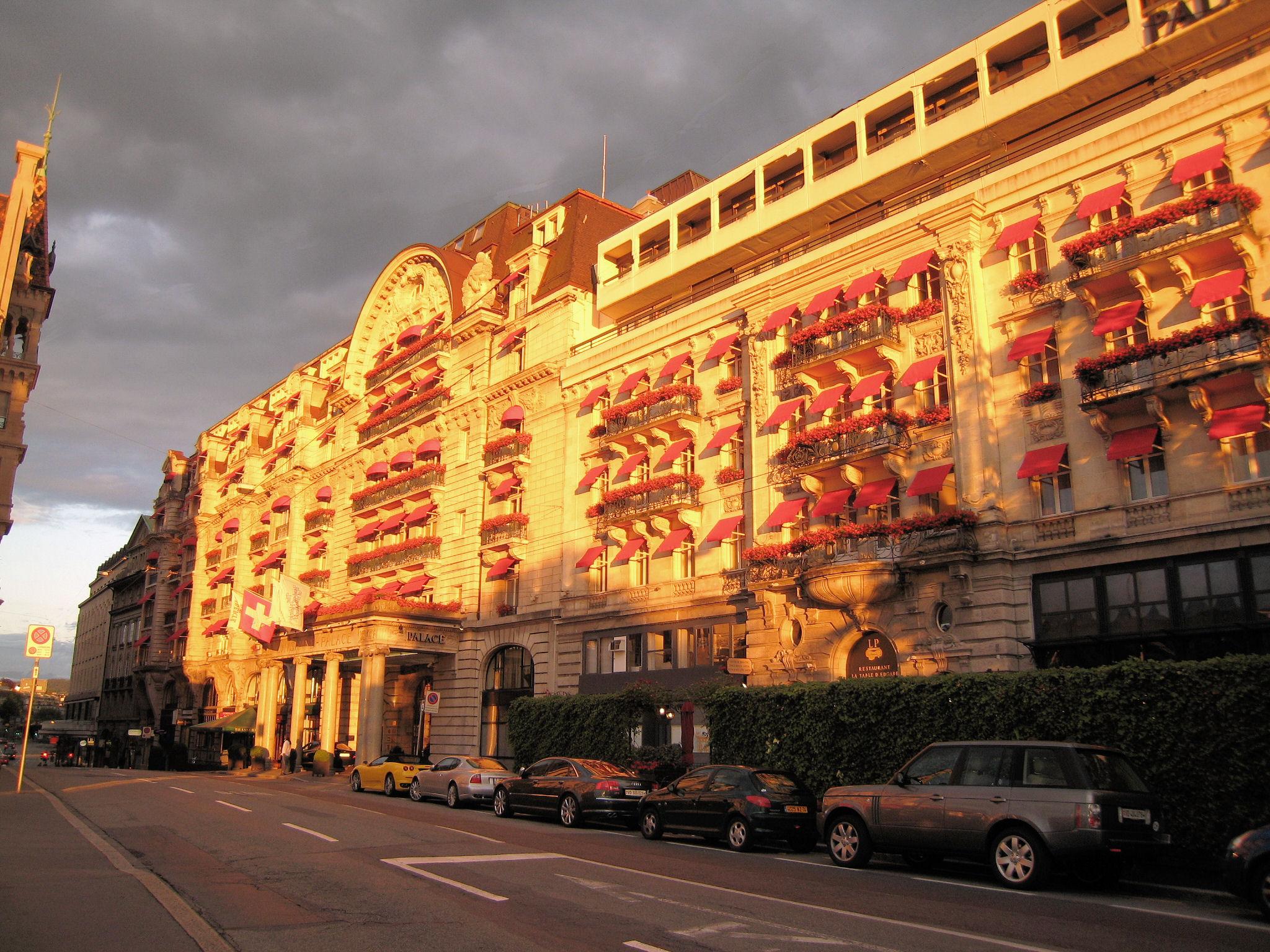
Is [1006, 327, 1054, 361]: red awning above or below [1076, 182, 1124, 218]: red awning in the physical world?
below

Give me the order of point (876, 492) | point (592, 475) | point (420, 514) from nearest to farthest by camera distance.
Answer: point (876, 492)
point (592, 475)
point (420, 514)

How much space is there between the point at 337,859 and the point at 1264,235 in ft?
75.3

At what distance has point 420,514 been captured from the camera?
47.1 meters

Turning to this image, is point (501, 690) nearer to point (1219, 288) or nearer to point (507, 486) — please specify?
point (507, 486)

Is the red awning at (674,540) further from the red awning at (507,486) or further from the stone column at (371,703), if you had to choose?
the stone column at (371,703)

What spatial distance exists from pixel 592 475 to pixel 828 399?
11.7 meters

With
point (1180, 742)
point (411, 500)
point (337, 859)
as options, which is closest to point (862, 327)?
point (1180, 742)

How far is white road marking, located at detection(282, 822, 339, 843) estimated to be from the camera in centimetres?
1616

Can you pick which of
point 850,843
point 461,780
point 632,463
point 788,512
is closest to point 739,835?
point 850,843

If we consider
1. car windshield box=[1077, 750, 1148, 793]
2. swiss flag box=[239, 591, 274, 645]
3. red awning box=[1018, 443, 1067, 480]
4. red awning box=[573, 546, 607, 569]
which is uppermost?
red awning box=[1018, 443, 1067, 480]

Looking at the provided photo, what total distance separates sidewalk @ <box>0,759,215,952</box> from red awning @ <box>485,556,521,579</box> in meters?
25.0

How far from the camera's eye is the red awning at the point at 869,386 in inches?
1125

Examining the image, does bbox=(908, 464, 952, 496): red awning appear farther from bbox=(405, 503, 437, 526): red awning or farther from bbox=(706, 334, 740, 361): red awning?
bbox=(405, 503, 437, 526): red awning

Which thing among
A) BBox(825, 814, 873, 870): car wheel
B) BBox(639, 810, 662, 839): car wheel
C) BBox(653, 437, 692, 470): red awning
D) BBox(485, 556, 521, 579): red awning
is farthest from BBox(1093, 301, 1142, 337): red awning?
BBox(485, 556, 521, 579): red awning
